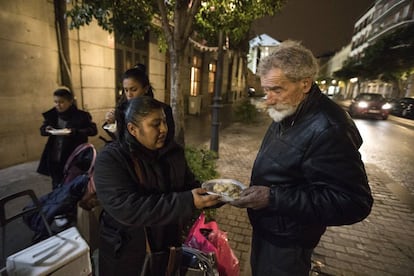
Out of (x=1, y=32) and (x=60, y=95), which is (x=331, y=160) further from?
(x=1, y=32)

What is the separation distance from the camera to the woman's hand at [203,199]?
1.45 metres

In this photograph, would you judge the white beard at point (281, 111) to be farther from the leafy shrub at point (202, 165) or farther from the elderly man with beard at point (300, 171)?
the leafy shrub at point (202, 165)

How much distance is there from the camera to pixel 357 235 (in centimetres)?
357

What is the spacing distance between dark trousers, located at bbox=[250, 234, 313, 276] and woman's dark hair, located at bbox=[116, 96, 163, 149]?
117 centimetres

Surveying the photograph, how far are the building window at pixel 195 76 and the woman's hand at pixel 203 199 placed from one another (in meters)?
14.8

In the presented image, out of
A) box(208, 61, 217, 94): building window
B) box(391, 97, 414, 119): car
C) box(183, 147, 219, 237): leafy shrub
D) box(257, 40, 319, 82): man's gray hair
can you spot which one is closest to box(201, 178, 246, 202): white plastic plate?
box(257, 40, 319, 82): man's gray hair

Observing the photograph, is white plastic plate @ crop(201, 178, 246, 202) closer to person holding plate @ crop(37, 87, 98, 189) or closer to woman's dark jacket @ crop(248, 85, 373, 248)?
woman's dark jacket @ crop(248, 85, 373, 248)

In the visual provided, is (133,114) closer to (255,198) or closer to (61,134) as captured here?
(255,198)

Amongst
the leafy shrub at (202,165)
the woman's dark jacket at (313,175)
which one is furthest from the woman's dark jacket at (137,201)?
the leafy shrub at (202,165)

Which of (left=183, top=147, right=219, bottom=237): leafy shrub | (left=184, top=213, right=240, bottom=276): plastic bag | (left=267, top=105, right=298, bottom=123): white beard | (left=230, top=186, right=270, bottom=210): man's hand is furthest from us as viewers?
(left=183, top=147, right=219, bottom=237): leafy shrub

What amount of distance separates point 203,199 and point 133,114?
0.68m

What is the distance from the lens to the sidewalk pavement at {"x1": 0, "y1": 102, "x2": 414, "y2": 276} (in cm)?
293

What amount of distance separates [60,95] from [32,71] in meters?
3.11

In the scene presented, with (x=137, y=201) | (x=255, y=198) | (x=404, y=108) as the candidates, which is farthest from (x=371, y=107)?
(x=137, y=201)
